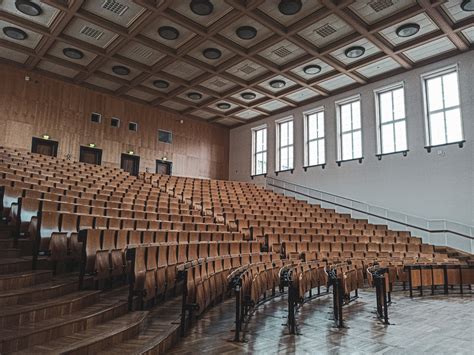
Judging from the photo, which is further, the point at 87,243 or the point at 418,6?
the point at 418,6

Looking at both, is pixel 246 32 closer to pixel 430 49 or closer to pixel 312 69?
pixel 312 69

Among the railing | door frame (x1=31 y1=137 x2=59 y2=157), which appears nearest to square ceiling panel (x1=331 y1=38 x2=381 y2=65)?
the railing

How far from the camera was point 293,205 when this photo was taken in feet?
20.3

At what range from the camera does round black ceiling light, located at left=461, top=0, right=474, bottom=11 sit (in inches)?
164

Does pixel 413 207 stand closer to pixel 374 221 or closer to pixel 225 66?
pixel 374 221

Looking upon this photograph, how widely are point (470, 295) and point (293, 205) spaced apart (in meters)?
3.16

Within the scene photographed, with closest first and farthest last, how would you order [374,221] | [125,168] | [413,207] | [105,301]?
[105,301], [413,207], [374,221], [125,168]

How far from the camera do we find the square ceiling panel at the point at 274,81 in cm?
618

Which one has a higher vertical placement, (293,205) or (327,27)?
(327,27)

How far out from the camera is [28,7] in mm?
4371

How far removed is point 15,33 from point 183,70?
232cm

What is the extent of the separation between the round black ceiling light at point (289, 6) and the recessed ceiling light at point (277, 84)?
1.91m

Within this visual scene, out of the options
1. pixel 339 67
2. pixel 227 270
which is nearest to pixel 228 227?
pixel 227 270

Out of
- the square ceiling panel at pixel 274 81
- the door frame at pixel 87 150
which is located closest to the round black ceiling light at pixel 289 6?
the square ceiling panel at pixel 274 81
